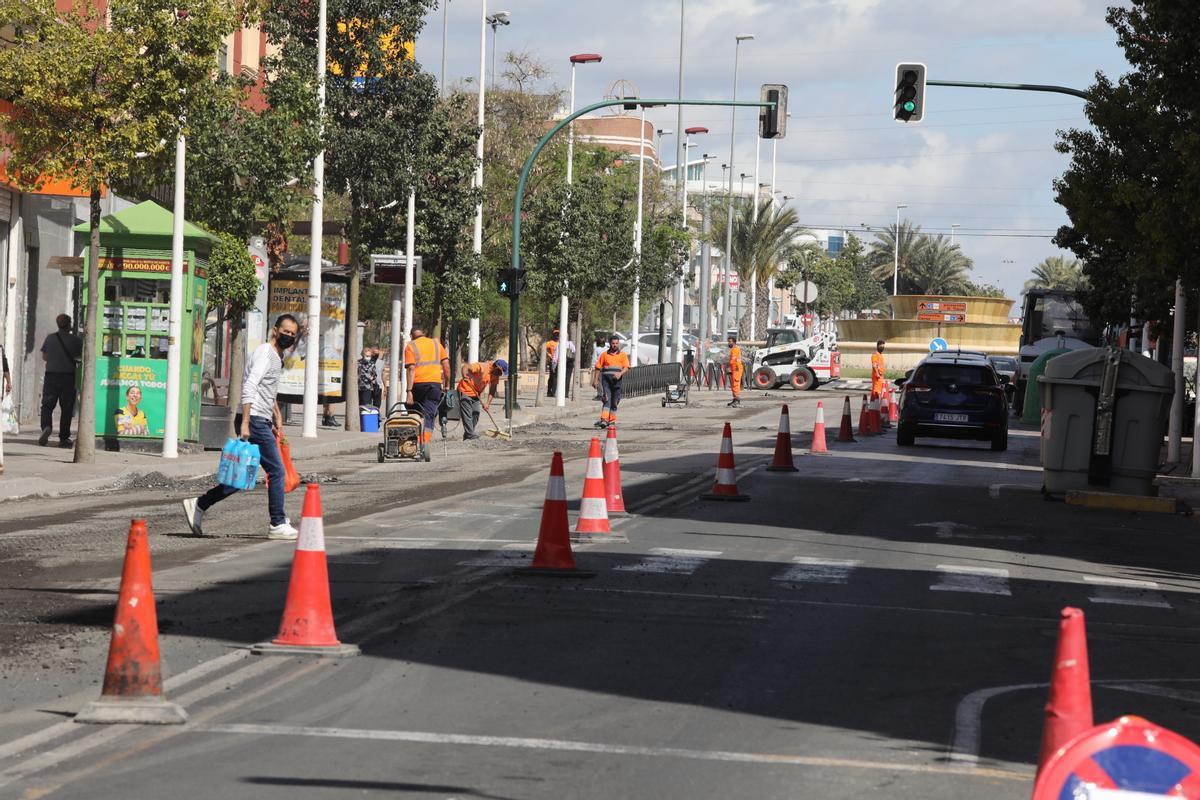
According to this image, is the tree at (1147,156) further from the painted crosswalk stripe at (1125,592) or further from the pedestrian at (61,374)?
the pedestrian at (61,374)

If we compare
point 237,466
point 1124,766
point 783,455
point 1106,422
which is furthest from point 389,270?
point 1124,766

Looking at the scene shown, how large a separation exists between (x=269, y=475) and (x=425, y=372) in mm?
12035

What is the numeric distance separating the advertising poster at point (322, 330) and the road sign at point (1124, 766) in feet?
91.7

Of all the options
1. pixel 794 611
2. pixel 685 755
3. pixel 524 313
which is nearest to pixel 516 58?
pixel 524 313

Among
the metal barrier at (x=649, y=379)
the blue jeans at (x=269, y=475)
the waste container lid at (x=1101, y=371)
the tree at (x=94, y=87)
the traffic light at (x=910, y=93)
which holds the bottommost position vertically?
the metal barrier at (x=649, y=379)

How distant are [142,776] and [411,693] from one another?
182cm

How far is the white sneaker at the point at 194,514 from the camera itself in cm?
1399

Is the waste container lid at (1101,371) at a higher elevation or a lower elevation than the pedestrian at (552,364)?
higher

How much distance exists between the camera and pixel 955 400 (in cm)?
3083

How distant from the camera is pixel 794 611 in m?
10.9

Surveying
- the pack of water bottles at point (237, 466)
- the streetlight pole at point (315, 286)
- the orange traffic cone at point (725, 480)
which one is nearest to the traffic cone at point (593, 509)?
the pack of water bottles at point (237, 466)

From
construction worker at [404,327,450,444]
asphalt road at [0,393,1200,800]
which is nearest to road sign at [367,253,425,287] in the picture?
construction worker at [404,327,450,444]

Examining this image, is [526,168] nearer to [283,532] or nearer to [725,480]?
[725,480]

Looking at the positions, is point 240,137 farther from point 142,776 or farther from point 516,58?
point 516,58
